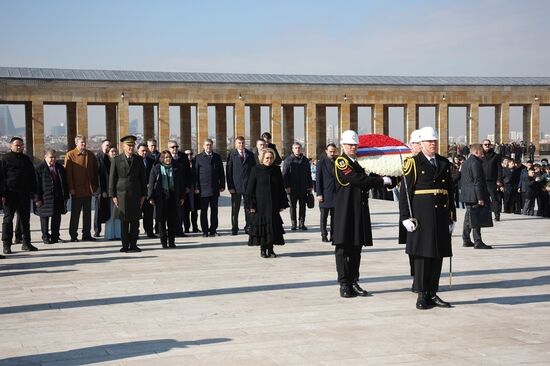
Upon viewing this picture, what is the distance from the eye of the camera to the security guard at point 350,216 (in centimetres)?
827

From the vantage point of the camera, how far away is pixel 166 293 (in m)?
8.67

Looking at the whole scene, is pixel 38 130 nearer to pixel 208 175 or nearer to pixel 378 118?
pixel 378 118

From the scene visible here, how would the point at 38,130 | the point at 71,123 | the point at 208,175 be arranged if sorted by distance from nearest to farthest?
the point at 208,175
the point at 38,130
the point at 71,123

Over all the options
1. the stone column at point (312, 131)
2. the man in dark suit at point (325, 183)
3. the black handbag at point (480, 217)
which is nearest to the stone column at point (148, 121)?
the stone column at point (312, 131)

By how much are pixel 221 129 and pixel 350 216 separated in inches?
1541

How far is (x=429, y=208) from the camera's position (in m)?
7.77

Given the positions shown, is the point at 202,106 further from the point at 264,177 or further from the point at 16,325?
the point at 16,325

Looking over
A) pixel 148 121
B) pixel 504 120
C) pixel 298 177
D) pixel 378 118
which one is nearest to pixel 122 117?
pixel 148 121

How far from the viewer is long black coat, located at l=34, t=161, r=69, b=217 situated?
45.5 feet

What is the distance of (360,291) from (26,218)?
6.46 meters

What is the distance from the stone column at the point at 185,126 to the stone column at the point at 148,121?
172cm

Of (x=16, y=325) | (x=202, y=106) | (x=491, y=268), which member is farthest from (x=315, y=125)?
(x=16, y=325)

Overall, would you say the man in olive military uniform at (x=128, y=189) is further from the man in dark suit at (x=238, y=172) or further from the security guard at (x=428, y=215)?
the security guard at (x=428, y=215)

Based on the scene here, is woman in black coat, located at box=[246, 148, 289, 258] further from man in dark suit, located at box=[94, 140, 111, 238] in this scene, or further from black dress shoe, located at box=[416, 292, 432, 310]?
black dress shoe, located at box=[416, 292, 432, 310]
